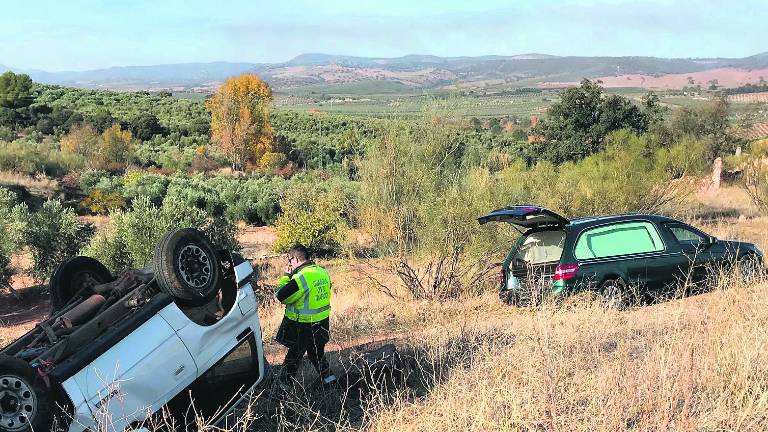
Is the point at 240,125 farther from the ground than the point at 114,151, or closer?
farther from the ground

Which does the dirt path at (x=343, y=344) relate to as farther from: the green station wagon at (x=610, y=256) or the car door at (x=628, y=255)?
the car door at (x=628, y=255)

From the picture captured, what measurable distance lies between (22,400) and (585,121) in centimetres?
3339

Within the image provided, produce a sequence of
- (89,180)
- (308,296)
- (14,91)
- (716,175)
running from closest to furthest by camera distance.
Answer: (308,296) → (89,180) → (716,175) → (14,91)

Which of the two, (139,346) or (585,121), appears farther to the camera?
(585,121)

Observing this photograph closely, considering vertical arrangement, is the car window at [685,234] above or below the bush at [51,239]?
above

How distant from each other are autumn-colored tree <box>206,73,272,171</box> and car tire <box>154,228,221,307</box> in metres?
45.0

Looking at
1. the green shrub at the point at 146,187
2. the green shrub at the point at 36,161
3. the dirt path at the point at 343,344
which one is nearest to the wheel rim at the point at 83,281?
the dirt path at the point at 343,344

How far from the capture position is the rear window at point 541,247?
937cm

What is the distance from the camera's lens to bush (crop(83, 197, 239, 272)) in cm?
1558

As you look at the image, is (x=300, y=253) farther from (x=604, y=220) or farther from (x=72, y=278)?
(x=604, y=220)

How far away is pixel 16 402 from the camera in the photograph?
11.4 ft

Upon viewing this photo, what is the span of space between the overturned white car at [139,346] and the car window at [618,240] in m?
5.68

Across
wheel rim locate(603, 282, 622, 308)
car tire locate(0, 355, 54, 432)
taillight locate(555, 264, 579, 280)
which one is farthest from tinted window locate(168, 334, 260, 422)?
wheel rim locate(603, 282, 622, 308)

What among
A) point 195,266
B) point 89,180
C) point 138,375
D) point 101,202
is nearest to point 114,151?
point 89,180
